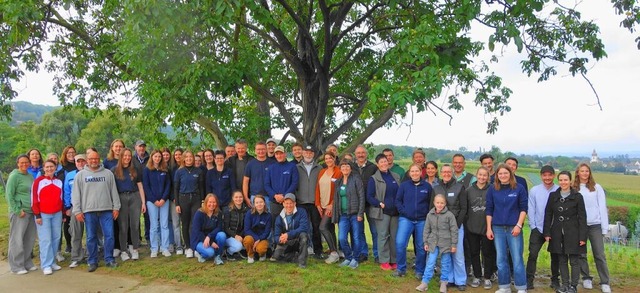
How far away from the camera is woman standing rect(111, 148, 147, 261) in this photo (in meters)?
7.48

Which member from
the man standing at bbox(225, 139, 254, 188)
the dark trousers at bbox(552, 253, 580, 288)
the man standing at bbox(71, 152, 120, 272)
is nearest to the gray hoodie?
the man standing at bbox(71, 152, 120, 272)

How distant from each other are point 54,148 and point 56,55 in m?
52.9

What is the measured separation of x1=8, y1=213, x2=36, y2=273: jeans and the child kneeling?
19.3 ft

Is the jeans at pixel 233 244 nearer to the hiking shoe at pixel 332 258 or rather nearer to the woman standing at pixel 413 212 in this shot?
the hiking shoe at pixel 332 258

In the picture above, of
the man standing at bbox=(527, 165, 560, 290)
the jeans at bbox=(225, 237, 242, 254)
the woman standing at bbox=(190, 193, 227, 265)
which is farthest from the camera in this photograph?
the jeans at bbox=(225, 237, 242, 254)

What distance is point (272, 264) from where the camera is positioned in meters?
7.18

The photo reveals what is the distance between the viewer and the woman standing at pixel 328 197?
7381 millimetres

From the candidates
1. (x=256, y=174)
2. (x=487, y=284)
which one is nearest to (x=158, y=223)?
(x=256, y=174)

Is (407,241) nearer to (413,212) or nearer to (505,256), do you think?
(413,212)

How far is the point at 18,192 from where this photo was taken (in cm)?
697

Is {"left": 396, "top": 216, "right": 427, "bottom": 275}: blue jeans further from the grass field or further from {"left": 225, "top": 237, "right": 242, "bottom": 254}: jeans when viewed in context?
{"left": 225, "top": 237, "right": 242, "bottom": 254}: jeans

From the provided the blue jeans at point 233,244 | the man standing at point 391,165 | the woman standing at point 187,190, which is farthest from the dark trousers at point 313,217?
the woman standing at point 187,190

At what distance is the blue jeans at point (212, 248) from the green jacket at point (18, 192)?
2.60 m

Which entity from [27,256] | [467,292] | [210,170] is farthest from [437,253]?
[27,256]
